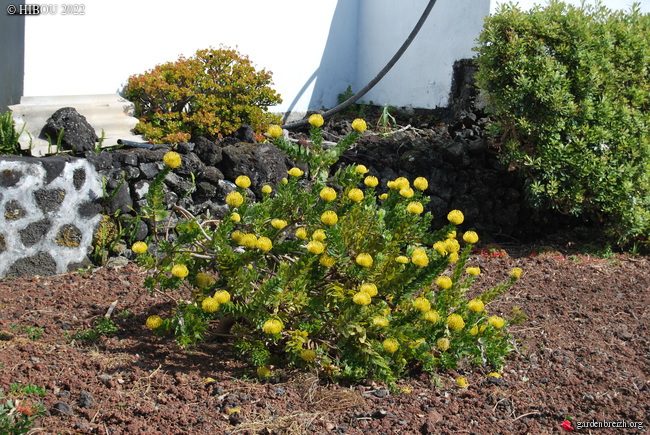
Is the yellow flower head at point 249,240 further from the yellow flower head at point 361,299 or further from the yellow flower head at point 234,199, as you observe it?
the yellow flower head at point 361,299

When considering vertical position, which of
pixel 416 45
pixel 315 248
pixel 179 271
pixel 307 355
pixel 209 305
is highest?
pixel 416 45

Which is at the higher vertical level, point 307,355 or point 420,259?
point 420,259

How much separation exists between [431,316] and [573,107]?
3241 mm

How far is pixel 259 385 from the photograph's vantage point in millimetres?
2771

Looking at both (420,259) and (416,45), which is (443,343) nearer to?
(420,259)

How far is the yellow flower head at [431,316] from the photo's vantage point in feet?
8.91

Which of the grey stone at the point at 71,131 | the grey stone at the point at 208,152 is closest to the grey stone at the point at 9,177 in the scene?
the grey stone at the point at 71,131

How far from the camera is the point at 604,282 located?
461 cm

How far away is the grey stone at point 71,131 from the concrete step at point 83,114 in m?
0.09

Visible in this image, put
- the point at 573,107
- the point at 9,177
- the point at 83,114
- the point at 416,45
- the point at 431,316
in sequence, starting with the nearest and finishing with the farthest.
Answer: the point at 431,316, the point at 9,177, the point at 573,107, the point at 83,114, the point at 416,45

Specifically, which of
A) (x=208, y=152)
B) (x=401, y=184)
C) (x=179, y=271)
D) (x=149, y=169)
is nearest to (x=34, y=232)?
(x=149, y=169)

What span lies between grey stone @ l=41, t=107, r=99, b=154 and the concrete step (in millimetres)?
92

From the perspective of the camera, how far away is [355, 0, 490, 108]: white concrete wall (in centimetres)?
723

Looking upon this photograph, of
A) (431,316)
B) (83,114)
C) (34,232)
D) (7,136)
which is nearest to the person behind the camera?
(431,316)
